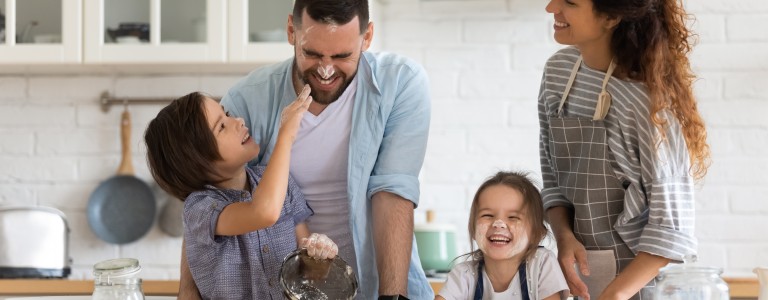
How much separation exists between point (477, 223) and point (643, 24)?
0.46 meters

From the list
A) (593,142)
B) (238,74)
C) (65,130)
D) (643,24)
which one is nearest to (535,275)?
(593,142)

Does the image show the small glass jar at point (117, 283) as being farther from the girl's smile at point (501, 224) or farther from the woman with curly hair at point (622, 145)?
the woman with curly hair at point (622, 145)

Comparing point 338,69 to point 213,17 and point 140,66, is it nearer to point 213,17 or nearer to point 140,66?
point 213,17

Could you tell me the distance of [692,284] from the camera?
1621 millimetres

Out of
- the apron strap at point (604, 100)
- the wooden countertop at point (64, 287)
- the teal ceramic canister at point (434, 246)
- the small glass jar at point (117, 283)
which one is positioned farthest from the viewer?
the teal ceramic canister at point (434, 246)

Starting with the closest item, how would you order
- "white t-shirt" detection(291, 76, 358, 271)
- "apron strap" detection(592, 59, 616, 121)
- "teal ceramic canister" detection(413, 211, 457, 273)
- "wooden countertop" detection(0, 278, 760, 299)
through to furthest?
"apron strap" detection(592, 59, 616, 121) → "white t-shirt" detection(291, 76, 358, 271) → "wooden countertop" detection(0, 278, 760, 299) → "teal ceramic canister" detection(413, 211, 457, 273)

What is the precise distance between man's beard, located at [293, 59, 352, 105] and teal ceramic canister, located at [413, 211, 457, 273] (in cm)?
113

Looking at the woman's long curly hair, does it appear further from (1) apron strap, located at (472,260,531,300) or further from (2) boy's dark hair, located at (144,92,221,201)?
(2) boy's dark hair, located at (144,92,221,201)

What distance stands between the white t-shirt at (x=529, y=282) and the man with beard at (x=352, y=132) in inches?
6.9

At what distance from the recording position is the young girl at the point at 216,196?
2004mm

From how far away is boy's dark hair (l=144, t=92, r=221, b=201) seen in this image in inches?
80.1

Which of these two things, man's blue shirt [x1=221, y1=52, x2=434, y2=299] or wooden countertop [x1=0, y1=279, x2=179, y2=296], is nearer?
man's blue shirt [x1=221, y1=52, x2=434, y2=299]

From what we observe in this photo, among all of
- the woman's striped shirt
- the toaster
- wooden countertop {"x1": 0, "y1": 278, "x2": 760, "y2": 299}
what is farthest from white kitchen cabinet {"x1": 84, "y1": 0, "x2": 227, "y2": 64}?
the woman's striped shirt

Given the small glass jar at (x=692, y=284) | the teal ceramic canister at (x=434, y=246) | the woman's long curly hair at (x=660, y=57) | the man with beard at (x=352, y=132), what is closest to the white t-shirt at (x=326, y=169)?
the man with beard at (x=352, y=132)
